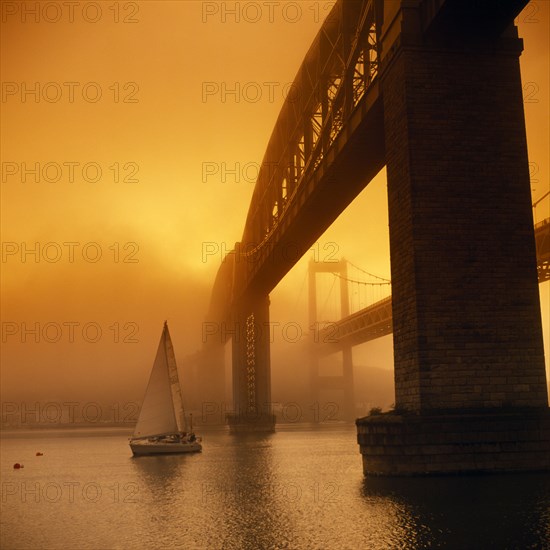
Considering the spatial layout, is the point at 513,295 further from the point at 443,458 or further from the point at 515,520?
the point at 515,520

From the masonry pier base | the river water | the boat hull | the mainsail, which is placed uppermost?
the mainsail

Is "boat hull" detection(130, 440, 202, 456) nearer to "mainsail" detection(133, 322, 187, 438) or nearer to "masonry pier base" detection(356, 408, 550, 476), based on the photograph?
"mainsail" detection(133, 322, 187, 438)

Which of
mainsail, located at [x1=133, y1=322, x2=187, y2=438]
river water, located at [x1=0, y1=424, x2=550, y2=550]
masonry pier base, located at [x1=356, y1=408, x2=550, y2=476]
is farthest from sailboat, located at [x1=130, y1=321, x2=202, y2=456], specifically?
masonry pier base, located at [x1=356, y1=408, x2=550, y2=476]

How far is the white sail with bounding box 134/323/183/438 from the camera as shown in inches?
2237

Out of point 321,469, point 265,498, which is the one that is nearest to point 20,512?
point 265,498

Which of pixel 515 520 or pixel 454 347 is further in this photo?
pixel 454 347

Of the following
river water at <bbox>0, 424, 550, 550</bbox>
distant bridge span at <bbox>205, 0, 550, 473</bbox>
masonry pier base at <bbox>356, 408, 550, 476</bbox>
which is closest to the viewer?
river water at <bbox>0, 424, 550, 550</bbox>

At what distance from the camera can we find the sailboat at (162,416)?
56.8m

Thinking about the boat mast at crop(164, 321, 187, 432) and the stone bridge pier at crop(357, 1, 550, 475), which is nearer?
the stone bridge pier at crop(357, 1, 550, 475)

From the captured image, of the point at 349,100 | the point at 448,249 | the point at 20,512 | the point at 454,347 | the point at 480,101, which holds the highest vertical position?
the point at 349,100

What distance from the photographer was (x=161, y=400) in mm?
56750

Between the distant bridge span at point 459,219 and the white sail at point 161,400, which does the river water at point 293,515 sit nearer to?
the distant bridge span at point 459,219

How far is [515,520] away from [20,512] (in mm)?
15120

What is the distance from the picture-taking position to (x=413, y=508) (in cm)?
1889
